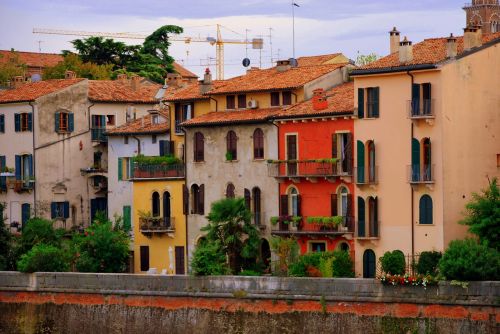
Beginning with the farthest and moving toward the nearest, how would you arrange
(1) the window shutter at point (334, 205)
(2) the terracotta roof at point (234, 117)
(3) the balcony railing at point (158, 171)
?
1. (3) the balcony railing at point (158, 171)
2. (2) the terracotta roof at point (234, 117)
3. (1) the window shutter at point (334, 205)

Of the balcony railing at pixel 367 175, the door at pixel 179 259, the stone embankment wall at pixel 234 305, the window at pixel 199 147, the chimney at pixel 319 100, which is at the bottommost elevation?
the stone embankment wall at pixel 234 305

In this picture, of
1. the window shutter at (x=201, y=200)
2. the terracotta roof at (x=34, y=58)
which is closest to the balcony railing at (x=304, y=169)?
the window shutter at (x=201, y=200)

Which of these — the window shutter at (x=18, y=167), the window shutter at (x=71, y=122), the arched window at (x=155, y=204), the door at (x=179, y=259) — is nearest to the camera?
the door at (x=179, y=259)

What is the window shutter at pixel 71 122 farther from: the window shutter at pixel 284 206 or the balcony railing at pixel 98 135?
the window shutter at pixel 284 206

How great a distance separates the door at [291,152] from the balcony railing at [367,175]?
14.5 feet

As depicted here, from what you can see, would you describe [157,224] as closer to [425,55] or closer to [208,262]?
[208,262]

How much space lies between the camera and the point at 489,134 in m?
72.6

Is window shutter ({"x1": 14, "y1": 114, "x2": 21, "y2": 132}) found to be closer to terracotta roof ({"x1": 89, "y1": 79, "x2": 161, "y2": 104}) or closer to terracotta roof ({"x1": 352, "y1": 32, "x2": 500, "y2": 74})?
terracotta roof ({"x1": 89, "y1": 79, "x2": 161, "y2": 104})

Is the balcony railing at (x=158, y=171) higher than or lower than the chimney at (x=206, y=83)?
lower

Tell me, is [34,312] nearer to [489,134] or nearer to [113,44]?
[489,134]

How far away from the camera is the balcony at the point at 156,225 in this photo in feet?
273

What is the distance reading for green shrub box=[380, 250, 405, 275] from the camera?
69.2 meters

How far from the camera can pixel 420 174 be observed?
70.9m

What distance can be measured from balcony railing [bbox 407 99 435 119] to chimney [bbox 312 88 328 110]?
5670mm
